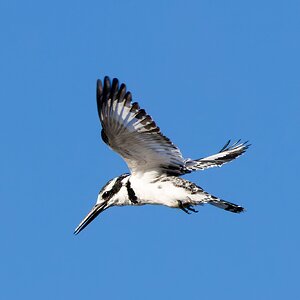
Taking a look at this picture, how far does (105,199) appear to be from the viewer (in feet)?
44.4

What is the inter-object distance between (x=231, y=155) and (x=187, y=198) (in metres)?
2.18

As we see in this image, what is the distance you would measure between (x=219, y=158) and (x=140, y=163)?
2.03 meters

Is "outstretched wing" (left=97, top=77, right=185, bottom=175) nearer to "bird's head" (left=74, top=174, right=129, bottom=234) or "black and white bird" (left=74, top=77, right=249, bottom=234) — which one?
"black and white bird" (left=74, top=77, right=249, bottom=234)

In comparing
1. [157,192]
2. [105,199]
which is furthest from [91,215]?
[157,192]

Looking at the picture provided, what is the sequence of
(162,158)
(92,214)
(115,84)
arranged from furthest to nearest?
(92,214), (162,158), (115,84)

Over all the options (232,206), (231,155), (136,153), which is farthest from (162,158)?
(231,155)

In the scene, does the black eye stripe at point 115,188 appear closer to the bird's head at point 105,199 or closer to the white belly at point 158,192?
the bird's head at point 105,199

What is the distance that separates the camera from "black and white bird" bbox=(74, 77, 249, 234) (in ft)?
39.0

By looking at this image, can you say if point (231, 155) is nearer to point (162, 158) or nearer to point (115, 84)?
point (162, 158)

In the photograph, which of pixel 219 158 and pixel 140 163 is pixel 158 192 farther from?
pixel 219 158

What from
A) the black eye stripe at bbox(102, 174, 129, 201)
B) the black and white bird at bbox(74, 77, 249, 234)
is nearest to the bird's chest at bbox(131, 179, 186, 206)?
the black and white bird at bbox(74, 77, 249, 234)

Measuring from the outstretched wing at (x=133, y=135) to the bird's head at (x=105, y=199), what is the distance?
46 centimetres

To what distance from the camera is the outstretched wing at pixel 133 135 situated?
38.9ft

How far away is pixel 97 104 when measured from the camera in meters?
11.9
